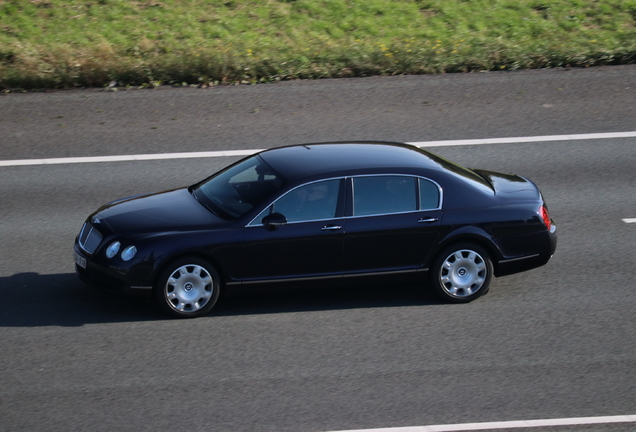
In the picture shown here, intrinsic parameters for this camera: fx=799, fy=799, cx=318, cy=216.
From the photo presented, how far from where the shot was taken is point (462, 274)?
27.8 feet

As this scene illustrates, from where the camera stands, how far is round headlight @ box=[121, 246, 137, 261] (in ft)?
25.7

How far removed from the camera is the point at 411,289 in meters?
8.94

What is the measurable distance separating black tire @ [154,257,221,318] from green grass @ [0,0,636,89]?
865 cm

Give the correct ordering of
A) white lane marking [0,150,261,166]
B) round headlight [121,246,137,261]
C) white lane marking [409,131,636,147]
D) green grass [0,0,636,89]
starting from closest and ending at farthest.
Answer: round headlight [121,246,137,261], white lane marking [0,150,261,166], white lane marking [409,131,636,147], green grass [0,0,636,89]

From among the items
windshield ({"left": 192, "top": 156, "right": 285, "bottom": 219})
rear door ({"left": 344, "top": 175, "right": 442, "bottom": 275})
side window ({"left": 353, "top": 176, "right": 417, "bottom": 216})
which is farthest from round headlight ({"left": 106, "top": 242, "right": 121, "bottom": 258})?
side window ({"left": 353, "top": 176, "right": 417, "bottom": 216})

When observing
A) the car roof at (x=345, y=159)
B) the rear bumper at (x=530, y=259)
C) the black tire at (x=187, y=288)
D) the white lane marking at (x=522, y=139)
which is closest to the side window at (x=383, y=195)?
the car roof at (x=345, y=159)

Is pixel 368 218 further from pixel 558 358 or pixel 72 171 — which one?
pixel 72 171

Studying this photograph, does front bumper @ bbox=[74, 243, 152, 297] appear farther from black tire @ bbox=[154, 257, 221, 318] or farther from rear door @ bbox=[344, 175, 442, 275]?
rear door @ bbox=[344, 175, 442, 275]

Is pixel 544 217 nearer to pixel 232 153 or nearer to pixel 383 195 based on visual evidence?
pixel 383 195

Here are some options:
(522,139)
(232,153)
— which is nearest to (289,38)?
(232,153)

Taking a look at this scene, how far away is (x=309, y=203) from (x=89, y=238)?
2309 mm

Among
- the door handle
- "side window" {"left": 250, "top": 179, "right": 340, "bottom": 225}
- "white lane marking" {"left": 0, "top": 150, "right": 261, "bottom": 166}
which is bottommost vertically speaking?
the door handle

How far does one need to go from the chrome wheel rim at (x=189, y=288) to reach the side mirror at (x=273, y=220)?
30.2 inches

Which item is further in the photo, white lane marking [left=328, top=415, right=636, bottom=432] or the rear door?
the rear door
